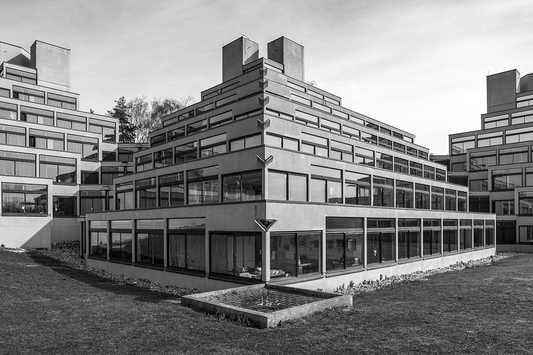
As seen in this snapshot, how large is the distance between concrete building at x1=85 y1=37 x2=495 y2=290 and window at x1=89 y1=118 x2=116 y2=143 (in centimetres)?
1827

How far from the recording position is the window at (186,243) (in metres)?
25.5

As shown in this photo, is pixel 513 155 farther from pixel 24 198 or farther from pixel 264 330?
pixel 24 198

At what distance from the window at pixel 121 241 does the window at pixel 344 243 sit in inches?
630

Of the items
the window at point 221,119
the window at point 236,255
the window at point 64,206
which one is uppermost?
the window at point 221,119

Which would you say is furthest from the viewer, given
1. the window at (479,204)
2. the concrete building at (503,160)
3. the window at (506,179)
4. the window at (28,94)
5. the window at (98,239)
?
the window at (479,204)

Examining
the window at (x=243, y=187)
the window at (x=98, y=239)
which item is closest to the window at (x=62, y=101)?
the window at (x=98, y=239)

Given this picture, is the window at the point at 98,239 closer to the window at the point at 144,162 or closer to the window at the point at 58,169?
the window at the point at 144,162

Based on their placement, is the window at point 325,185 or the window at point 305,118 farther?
the window at point 305,118

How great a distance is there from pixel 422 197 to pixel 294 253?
69.8ft

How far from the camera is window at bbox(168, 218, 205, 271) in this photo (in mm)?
25469

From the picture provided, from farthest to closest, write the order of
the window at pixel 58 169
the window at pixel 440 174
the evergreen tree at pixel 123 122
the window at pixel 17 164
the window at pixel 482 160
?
the evergreen tree at pixel 123 122 < the window at pixel 482 160 < the window at pixel 440 174 < the window at pixel 58 169 < the window at pixel 17 164

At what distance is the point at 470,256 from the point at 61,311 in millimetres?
40773

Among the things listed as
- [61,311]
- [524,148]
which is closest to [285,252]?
[61,311]

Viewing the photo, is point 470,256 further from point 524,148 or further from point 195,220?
point 195,220
